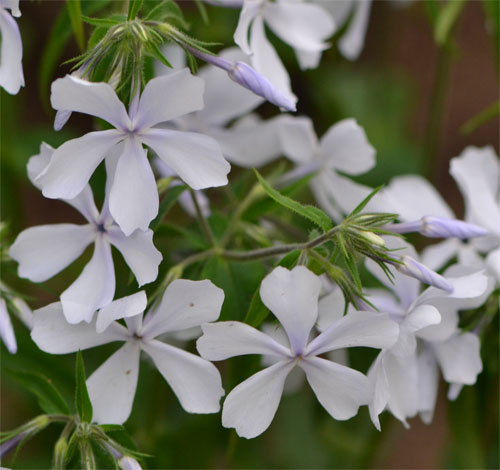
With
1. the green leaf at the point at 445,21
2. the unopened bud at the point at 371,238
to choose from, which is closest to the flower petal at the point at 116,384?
the unopened bud at the point at 371,238

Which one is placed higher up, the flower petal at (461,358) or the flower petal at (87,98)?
the flower petal at (87,98)

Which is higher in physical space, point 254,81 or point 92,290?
point 254,81

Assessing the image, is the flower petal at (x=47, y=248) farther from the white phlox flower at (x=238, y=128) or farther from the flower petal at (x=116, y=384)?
the white phlox flower at (x=238, y=128)

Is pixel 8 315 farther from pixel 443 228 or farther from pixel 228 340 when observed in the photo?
pixel 443 228

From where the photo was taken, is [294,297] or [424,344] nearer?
[294,297]

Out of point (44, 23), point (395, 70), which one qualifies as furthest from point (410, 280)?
point (44, 23)

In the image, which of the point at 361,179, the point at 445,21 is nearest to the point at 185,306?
the point at 445,21

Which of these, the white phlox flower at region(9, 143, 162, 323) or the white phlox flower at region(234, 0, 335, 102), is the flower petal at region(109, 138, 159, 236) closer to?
the white phlox flower at region(9, 143, 162, 323)
